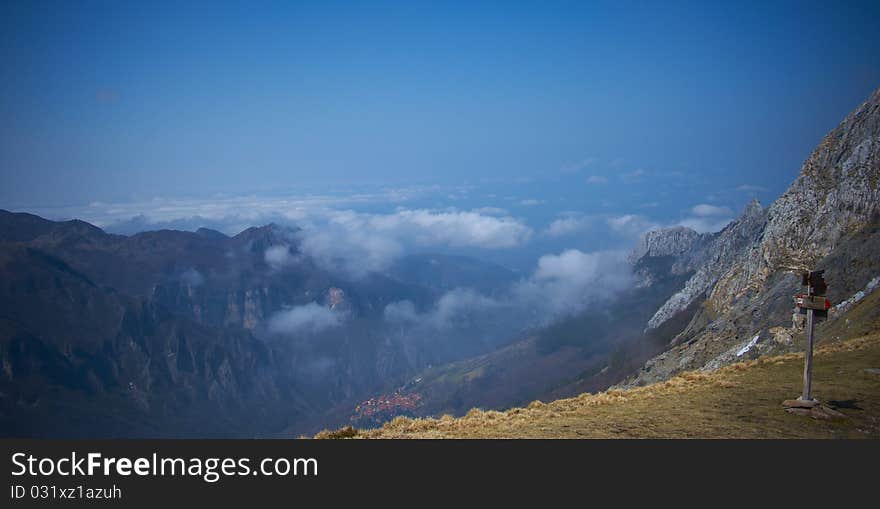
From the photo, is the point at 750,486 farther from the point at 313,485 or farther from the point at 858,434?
the point at 313,485

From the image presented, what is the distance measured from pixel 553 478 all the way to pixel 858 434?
41.4 ft

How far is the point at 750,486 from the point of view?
13.0 metres

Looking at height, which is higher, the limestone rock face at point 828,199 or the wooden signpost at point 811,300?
the limestone rock face at point 828,199

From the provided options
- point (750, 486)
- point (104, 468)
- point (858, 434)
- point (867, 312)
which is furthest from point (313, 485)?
point (867, 312)
